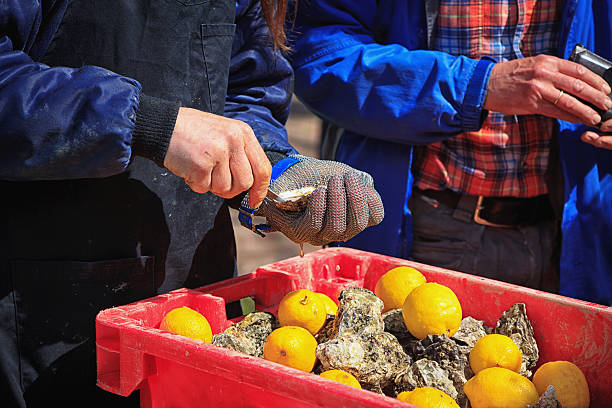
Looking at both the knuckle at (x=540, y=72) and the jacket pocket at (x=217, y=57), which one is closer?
the jacket pocket at (x=217, y=57)

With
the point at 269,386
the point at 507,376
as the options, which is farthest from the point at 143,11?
the point at 507,376

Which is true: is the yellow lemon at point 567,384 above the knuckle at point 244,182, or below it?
below

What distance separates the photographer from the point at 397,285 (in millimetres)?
1418

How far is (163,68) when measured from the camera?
143 centimetres

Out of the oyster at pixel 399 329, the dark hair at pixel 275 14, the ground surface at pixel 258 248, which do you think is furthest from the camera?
the ground surface at pixel 258 248

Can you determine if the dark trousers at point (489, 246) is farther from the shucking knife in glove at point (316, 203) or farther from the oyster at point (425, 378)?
the oyster at point (425, 378)

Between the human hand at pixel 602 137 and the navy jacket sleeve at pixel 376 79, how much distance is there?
325mm

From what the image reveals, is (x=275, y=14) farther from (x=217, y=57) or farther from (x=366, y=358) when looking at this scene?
(x=366, y=358)

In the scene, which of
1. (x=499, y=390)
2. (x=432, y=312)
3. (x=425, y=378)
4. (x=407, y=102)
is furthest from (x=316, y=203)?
(x=407, y=102)

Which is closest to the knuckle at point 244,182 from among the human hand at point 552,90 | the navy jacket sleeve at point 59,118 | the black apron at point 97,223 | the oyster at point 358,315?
the black apron at point 97,223

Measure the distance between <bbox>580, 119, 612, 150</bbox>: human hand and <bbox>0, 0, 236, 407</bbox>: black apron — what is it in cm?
115

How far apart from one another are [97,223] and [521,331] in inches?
36.8

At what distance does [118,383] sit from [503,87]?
1437 millimetres

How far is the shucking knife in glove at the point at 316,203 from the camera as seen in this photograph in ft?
4.62
